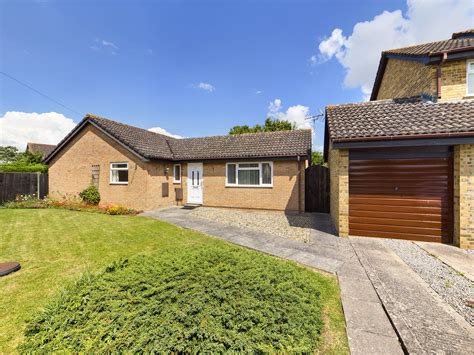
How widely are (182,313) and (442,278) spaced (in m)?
5.13

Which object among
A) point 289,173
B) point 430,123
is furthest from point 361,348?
point 289,173

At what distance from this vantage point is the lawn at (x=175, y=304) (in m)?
2.41

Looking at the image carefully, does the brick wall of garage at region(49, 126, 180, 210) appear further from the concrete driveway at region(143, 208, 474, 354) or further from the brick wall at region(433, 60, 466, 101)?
the brick wall at region(433, 60, 466, 101)

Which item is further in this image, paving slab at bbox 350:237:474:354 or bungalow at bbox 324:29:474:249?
bungalow at bbox 324:29:474:249

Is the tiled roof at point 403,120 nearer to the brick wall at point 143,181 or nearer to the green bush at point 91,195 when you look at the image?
Result: the brick wall at point 143,181

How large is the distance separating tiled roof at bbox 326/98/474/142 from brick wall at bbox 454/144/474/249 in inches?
26.7

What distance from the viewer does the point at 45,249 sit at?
5898mm

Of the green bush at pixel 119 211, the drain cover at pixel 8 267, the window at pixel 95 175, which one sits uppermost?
the window at pixel 95 175

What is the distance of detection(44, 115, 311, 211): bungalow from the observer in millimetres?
11906

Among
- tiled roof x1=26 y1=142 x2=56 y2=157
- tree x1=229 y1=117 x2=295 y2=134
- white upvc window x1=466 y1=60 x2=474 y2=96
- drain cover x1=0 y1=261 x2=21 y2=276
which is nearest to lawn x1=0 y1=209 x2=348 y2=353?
drain cover x1=0 y1=261 x2=21 y2=276

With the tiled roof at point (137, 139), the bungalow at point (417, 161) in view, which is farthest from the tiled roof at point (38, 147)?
the bungalow at point (417, 161)

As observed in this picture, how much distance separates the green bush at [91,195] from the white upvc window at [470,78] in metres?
18.2

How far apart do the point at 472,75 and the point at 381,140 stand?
4.54m

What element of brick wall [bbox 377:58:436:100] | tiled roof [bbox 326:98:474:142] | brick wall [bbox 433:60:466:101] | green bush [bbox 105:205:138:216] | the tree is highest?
the tree
